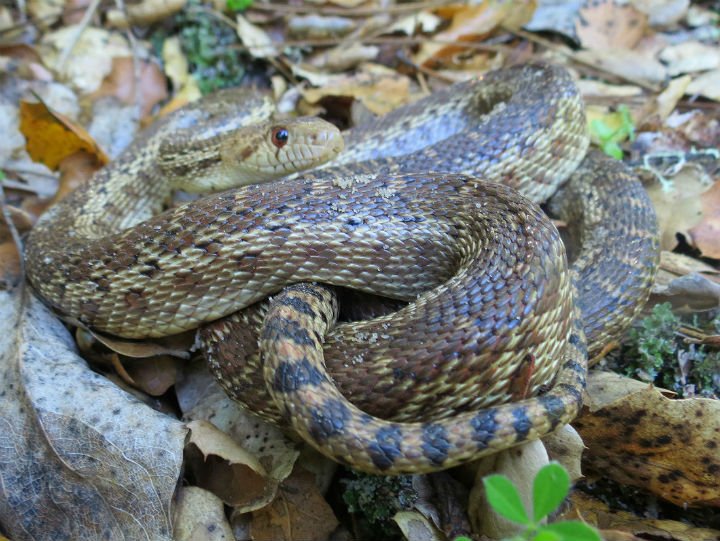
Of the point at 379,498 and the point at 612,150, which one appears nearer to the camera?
the point at 379,498

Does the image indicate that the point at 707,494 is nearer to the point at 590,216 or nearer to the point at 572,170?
the point at 590,216

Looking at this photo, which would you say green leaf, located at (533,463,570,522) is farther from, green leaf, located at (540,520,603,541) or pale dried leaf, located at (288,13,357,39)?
pale dried leaf, located at (288,13,357,39)

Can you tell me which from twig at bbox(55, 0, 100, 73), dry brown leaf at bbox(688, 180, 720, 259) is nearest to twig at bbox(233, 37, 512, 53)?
twig at bbox(55, 0, 100, 73)

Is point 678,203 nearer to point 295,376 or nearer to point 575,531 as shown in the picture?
point 575,531

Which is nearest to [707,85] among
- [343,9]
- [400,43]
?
[400,43]

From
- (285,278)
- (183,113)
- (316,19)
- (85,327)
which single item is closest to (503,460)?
(285,278)

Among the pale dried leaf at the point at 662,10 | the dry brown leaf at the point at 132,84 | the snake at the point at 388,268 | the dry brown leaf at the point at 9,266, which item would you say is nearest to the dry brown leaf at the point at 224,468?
the snake at the point at 388,268

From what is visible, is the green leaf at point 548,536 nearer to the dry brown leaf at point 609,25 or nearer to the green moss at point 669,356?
the green moss at point 669,356
